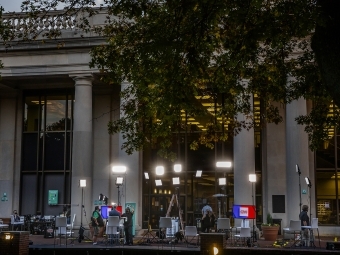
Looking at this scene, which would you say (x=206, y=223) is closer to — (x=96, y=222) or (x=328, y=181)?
(x=96, y=222)

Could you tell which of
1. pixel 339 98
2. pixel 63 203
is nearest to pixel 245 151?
pixel 63 203

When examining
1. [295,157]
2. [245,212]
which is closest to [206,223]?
[245,212]

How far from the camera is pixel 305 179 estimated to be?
26.5 m

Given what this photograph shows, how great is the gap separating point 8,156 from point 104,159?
5.93m

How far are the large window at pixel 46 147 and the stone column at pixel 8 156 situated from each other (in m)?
0.57

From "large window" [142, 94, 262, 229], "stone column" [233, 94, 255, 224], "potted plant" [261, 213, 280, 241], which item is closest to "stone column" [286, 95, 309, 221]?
"potted plant" [261, 213, 280, 241]

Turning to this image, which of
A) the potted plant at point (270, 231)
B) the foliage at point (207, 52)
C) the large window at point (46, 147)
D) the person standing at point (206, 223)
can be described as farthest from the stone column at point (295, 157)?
the large window at point (46, 147)

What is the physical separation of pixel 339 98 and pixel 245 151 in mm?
17411

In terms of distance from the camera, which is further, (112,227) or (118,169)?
(118,169)

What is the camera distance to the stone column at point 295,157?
2694cm

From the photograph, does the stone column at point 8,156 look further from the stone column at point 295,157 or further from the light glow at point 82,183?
the stone column at point 295,157

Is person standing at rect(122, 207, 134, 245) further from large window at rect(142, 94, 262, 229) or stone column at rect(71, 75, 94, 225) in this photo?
large window at rect(142, 94, 262, 229)

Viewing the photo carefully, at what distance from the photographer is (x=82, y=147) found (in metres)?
30.1

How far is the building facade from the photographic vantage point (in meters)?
28.4
